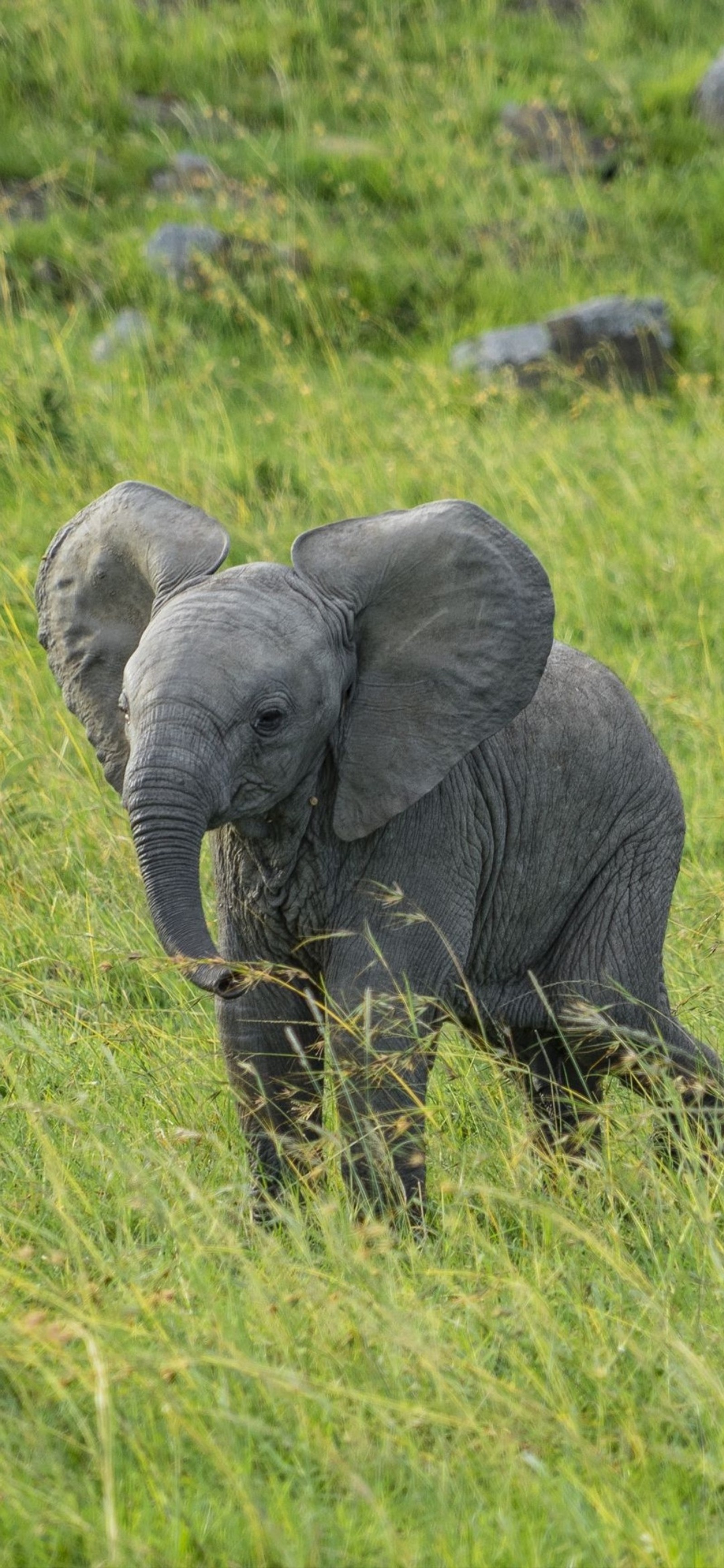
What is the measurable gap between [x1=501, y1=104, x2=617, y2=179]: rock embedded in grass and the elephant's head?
889cm

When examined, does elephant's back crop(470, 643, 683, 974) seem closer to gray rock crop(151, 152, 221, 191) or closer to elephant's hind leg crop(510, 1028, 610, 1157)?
elephant's hind leg crop(510, 1028, 610, 1157)

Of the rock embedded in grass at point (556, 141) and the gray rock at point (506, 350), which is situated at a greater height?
the rock embedded in grass at point (556, 141)

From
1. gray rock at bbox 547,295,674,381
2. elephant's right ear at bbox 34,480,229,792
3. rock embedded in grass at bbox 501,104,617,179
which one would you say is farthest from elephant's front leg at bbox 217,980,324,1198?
rock embedded in grass at bbox 501,104,617,179

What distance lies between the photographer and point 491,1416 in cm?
289

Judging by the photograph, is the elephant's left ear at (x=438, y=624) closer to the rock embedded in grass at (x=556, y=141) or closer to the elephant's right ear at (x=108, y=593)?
the elephant's right ear at (x=108, y=593)

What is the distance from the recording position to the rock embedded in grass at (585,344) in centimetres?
984

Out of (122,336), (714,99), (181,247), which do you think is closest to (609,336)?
(181,247)

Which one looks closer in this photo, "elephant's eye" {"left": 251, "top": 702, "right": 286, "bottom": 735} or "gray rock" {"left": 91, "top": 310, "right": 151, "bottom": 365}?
"elephant's eye" {"left": 251, "top": 702, "right": 286, "bottom": 735}

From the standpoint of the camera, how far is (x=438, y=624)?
12.2 ft

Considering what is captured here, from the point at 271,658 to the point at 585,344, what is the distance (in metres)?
6.92

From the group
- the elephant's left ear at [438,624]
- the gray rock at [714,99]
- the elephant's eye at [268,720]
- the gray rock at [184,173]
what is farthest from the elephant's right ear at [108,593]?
the gray rock at [714,99]

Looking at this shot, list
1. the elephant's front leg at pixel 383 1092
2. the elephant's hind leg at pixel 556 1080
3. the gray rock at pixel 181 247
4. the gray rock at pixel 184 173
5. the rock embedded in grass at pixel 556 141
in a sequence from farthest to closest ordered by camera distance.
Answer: the rock embedded in grass at pixel 556 141
the gray rock at pixel 184 173
the gray rock at pixel 181 247
the elephant's hind leg at pixel 556 1080
the elephant's front leg at pixel 383 1092

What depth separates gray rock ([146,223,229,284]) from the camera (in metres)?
10.3

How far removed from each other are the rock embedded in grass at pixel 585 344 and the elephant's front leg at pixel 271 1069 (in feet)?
21.1
